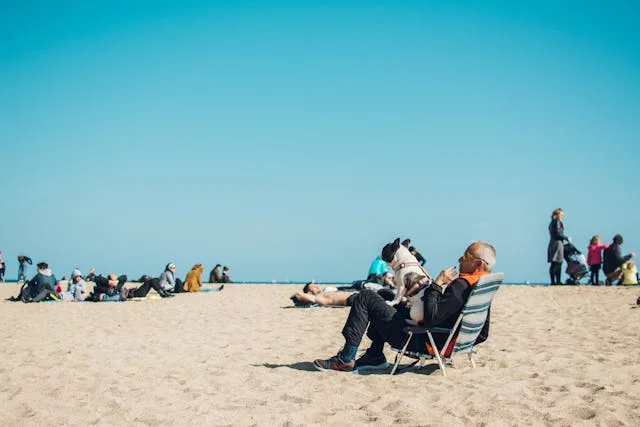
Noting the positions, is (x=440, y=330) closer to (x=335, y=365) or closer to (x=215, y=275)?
(x=335, y=365)

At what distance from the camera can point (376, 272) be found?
14.7 m

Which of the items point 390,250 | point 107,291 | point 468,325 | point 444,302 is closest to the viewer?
point 444,302

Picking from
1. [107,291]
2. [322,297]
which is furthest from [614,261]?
[107,291]

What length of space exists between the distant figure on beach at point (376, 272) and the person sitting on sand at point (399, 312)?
26.2ft

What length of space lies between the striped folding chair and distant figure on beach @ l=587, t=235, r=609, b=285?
12.8 metres

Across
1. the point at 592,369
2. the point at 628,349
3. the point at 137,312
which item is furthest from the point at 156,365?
the point at 137,312

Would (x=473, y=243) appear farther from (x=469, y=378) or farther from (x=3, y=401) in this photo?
(x=3, y=401)

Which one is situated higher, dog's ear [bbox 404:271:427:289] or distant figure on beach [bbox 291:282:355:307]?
dog's ear [bbox 404:271:427:289]

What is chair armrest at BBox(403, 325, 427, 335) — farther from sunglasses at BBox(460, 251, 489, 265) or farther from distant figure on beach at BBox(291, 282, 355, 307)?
distant figure on beach at BBox(291, 282, 355, 307)

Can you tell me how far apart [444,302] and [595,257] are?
44.3 feet

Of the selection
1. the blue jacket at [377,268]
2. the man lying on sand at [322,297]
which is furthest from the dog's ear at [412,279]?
the blue jacket at [377,268]

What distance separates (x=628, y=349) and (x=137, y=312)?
10.5 meters

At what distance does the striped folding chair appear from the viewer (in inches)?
217

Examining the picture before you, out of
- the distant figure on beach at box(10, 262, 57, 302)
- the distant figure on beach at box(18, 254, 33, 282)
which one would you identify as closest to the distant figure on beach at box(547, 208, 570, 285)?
the distant figure on beach at box(10, 262, 57, 302)
